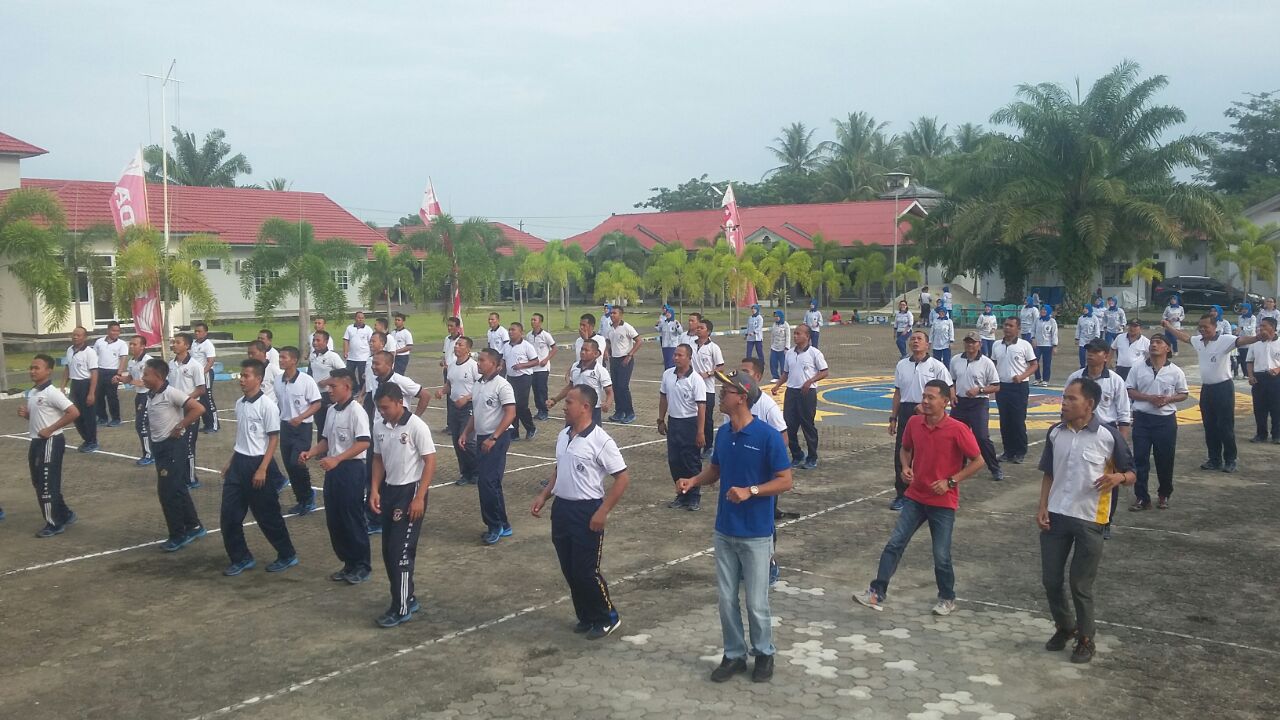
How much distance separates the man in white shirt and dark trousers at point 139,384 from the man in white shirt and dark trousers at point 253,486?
5.03 m

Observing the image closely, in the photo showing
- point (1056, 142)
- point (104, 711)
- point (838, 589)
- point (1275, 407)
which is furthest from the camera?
point (1056, 142)

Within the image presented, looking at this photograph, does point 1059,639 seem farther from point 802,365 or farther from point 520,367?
point 520,367

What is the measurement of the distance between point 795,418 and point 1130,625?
628cm

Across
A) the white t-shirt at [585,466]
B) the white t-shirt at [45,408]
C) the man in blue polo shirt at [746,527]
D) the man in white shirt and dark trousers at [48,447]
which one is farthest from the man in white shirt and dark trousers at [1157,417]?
the white t-shirt at [45,408]

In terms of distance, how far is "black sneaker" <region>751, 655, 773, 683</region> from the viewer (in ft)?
21.6

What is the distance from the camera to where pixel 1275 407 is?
14.5 metres

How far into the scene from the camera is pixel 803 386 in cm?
1333

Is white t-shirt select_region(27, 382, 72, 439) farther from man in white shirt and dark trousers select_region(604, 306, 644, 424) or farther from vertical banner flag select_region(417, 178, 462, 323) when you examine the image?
vertical banner flag select_region(417, 178, 462, 323)

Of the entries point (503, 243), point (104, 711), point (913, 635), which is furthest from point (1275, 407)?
point (503, 243)

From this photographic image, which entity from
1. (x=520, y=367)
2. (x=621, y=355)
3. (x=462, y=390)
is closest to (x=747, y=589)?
(x=462, y=390)

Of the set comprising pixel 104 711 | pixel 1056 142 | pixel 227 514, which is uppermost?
Answer: pixel 1056 142

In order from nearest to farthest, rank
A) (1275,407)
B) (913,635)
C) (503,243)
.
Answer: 1. (913,635)
2. (1275,407)
3. (503,243)

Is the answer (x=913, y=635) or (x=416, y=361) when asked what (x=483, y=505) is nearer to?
(x=913, y=635)

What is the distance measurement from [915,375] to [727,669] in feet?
19.5
